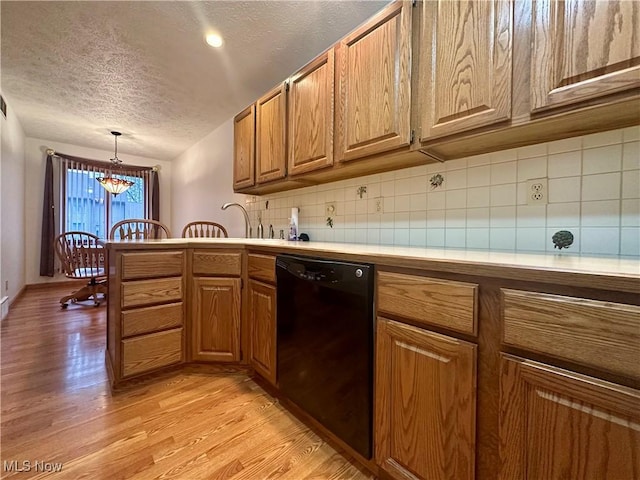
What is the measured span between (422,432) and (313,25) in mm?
2326

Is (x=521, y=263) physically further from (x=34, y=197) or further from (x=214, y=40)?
(x=34, y=197)

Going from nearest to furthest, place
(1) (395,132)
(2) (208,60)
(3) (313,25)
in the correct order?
1. (1) (395,132)
2. (3) (313,25)
3. (2) (208,60)

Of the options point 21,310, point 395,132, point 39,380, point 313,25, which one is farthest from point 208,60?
point 21,310

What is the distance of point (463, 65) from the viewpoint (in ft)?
3.54

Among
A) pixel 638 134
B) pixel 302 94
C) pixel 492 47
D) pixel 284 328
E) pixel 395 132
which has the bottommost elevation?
pixel 284 328

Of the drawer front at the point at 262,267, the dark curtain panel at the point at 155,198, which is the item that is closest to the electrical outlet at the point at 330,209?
the drawer front at the point at 262,267

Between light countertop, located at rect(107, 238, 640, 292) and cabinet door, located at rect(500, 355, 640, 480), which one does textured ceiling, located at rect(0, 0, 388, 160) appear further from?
cabinet door, located at rect(500, 355, 640, 480)

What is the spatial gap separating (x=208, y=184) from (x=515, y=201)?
154 inches

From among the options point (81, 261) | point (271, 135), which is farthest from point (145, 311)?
point (81, 261)

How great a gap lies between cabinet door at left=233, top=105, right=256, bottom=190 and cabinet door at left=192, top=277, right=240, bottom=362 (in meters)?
0.94

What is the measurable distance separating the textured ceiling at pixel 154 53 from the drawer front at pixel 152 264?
5.14 feet

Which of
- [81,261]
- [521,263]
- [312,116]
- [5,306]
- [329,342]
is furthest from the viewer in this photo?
[81,261]

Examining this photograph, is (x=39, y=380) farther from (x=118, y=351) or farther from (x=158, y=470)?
(x=158, y=470)

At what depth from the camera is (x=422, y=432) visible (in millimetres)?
884
